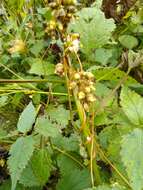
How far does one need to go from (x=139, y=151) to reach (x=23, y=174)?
47 centimetres

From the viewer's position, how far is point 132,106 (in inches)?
48.8

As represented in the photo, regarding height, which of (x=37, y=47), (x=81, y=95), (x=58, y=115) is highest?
(x=81, y=95)

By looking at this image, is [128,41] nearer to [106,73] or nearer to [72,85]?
[106,73]

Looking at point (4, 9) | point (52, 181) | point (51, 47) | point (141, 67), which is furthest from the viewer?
point (4, 9)

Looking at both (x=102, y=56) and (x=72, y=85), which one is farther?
(x=102, y=56)

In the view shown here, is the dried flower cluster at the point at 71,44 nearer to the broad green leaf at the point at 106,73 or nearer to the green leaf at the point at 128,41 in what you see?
the broad green leaf at the point at 106,73

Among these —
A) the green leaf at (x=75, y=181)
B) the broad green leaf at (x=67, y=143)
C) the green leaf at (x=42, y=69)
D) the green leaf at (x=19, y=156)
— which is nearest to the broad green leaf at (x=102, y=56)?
the green leaf at (x=42, y=69)

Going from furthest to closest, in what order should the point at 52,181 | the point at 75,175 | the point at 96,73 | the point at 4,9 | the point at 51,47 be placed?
the point at 4,9, the point at 51,47, the point at 52,181, the point at 96,73, the point at 75,175

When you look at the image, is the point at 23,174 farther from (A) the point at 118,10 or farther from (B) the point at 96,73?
(A) the point at 118,10

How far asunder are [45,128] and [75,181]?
199 millimetres

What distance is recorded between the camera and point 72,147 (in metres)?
1.38

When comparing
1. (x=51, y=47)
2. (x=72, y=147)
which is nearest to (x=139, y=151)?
(x=72, y=147)

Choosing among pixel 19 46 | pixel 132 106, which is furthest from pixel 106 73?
pixel 19 46

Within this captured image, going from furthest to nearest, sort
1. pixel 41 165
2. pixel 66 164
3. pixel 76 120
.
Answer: pixel 76 120 → pixel 66 164 → pixel 41 165
